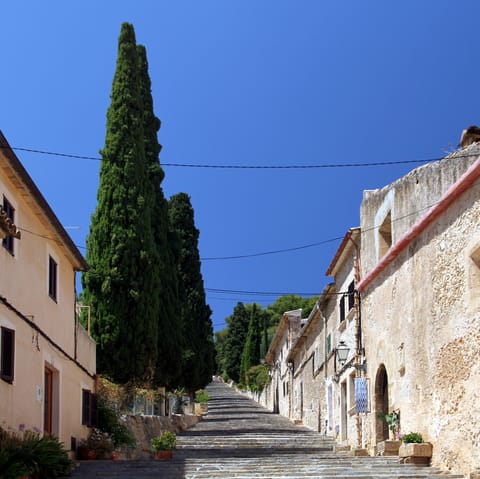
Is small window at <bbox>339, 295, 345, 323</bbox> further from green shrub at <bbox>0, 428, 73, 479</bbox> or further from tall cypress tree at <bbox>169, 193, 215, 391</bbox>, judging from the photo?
green shrub at <bbox>0, 428, 73, 479</bbox>

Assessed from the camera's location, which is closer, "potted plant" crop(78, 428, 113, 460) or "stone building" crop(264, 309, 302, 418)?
"potted plant" crop(78, 428, 113, 460)

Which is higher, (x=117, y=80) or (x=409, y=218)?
(x=117, y=80)

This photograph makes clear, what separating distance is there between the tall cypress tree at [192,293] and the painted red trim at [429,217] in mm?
17836

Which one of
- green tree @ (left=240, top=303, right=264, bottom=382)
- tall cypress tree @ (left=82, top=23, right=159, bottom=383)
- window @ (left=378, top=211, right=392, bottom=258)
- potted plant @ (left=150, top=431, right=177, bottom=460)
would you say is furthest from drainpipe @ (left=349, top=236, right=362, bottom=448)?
green tree @ (left=240, top=303, right=264, bottom=382)

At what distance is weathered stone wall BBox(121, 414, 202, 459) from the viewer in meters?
23.1

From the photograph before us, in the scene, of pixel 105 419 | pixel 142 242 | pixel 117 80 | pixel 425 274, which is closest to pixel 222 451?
pixel 105 419

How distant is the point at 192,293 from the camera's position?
41.2m

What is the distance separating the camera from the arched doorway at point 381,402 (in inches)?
846

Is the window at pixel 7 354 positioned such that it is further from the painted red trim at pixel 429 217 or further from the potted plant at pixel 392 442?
the potted plant at pixel 392 442

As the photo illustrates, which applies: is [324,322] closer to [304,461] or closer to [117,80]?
[117,80]

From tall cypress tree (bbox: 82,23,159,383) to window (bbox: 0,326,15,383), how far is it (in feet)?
34.3

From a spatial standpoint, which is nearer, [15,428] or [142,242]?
[15,428]

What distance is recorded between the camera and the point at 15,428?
46.9 ft

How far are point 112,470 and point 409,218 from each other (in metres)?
8.26
